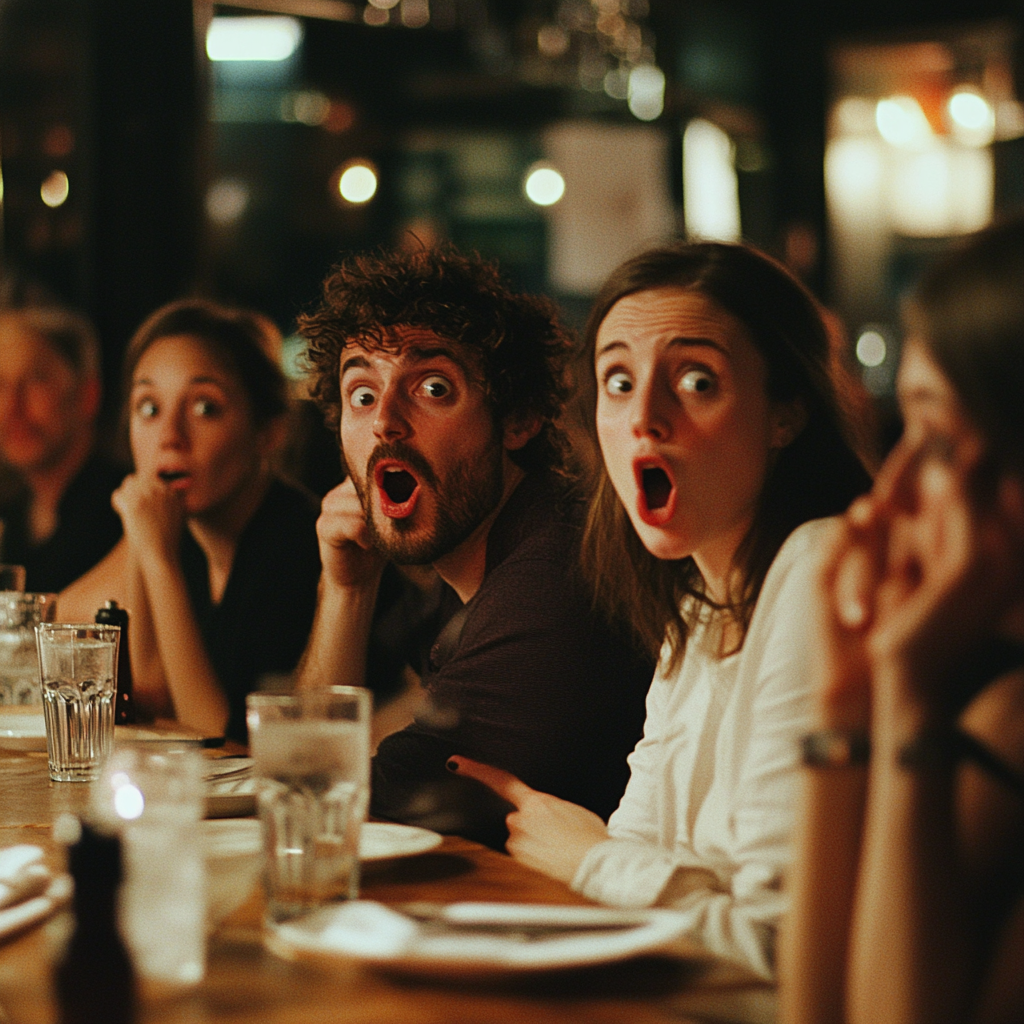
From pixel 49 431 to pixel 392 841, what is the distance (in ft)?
9.47

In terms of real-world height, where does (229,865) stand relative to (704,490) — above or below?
below

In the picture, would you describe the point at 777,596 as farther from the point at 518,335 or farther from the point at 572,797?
the point at 518,335

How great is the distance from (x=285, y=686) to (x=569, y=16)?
3.58 meters

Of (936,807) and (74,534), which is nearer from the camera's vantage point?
(936,807)

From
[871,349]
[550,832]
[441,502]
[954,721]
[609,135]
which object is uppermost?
[609,135]

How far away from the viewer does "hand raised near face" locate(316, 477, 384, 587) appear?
6.97 ft

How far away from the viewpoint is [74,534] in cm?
364

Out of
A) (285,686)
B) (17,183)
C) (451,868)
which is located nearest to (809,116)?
(17,183)

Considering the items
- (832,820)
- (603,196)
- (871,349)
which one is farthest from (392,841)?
(871,349)

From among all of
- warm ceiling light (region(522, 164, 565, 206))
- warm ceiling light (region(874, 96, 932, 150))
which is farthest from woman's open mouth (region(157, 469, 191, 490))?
warm ceiling light (region(874, 96, 932, 150))

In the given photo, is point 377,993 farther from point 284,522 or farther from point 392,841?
point 284,522

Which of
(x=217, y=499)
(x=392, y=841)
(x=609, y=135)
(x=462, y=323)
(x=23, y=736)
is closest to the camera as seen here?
(x=392, y=841)

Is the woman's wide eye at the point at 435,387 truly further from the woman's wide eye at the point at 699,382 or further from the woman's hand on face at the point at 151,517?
the woman's hand on face at the point at 151,517

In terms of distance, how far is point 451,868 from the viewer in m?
1.22
